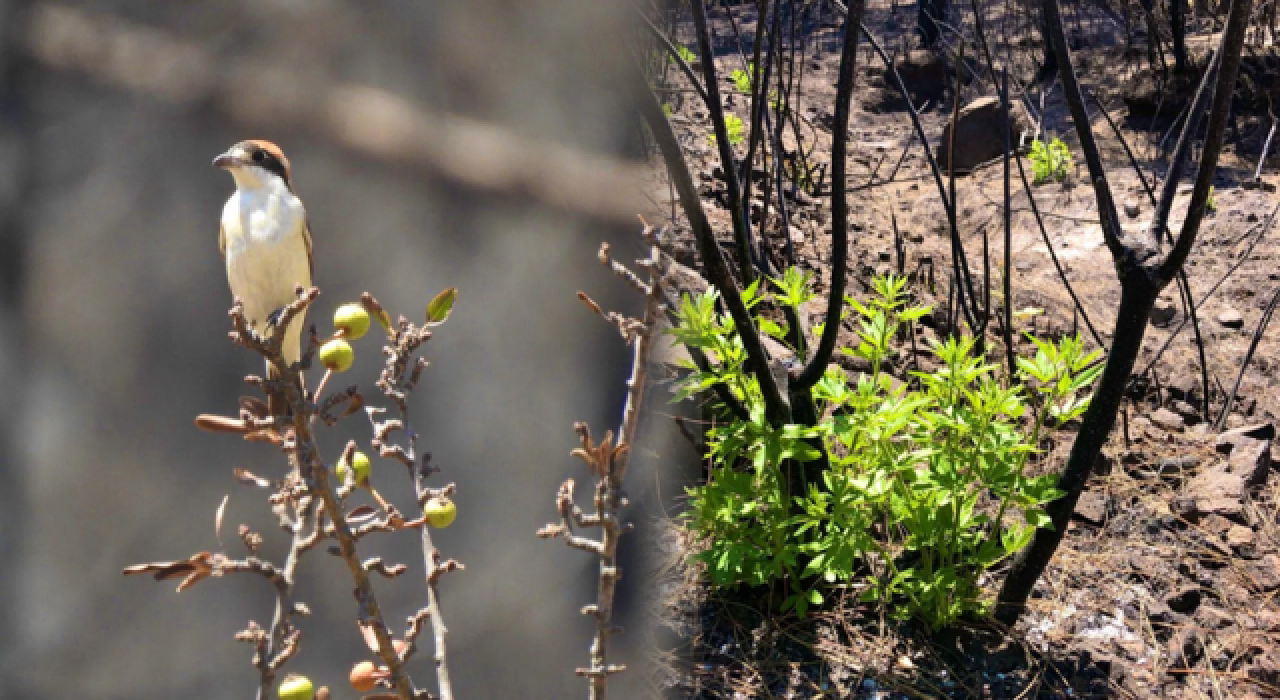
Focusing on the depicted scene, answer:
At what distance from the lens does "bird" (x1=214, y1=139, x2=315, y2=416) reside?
514 mm

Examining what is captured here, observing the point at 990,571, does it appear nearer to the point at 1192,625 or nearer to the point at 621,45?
the point at 1192,625

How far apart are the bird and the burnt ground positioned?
0.41 metres

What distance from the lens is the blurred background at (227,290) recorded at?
1.91 ft

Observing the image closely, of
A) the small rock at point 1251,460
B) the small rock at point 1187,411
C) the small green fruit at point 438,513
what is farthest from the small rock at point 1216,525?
the small green fruit at point 438,513

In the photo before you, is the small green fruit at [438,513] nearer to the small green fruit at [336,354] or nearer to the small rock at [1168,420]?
the small green fruit at [336,354]

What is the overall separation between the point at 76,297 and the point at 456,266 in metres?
0.23

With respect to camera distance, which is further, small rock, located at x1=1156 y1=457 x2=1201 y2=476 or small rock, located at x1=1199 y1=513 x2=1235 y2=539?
small rock, located at x1=1156 y1=457 x2=1201 y2=476

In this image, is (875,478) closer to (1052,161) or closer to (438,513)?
(438,513)

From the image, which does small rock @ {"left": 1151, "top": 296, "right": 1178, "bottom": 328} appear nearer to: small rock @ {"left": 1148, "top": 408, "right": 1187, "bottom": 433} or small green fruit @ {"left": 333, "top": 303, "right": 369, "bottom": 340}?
small rock @ {"left": 1148, "top": 408, "right": 1187, "bottom": 433}

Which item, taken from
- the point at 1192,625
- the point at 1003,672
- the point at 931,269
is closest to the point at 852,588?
the point at 1003,672

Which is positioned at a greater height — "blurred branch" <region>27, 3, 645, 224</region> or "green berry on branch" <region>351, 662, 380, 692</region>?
"blurred branch" <region>27, 3, 645, 224</region>

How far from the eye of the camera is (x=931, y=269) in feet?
7.54

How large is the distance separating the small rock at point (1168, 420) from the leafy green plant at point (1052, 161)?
150 cm

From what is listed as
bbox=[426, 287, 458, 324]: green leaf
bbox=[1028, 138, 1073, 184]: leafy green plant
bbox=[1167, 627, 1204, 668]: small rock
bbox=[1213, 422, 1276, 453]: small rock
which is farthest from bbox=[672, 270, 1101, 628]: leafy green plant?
bbox=[1028, 138, 1073, 184]: leafy green plant
